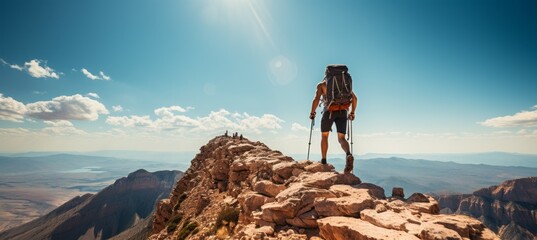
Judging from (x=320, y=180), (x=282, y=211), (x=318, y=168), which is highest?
(x=318, y=168)

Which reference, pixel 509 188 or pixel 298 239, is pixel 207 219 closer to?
pixel 298 239

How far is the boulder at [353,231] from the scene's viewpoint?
5.17 meters

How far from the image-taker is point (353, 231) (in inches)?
220

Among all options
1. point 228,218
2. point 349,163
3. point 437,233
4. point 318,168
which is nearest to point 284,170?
point 318,168

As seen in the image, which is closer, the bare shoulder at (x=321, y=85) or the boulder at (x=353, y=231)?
the boulder at (x=353, y=231)

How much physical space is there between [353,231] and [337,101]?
5.77 m

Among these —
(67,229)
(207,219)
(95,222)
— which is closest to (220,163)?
(207,219)

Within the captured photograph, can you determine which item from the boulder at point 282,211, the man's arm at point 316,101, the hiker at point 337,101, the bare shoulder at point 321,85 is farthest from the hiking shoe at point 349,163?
the boulder at point 282,211

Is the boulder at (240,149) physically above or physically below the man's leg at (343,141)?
below

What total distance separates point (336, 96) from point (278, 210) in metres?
5.16

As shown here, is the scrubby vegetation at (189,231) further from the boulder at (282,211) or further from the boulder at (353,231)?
the boulder at (353,231)

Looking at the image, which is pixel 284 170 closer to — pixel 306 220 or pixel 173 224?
pixel 306 220

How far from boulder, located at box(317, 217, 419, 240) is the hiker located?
160 inches

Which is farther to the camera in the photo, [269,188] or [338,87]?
[269,188]
